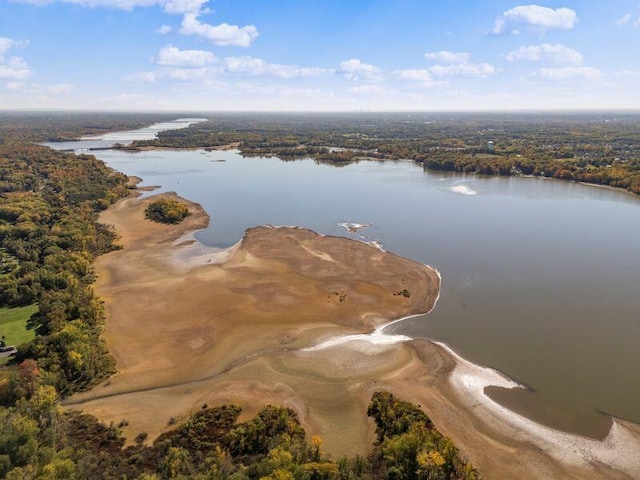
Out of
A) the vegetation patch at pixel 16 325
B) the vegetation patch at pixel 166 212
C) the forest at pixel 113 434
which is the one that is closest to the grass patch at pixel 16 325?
the vegetation patch at pixel 16 325

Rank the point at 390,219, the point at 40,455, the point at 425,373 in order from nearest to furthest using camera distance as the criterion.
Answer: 1. the point at 40,455
2. the point at 425,373
3. the point at 390,219

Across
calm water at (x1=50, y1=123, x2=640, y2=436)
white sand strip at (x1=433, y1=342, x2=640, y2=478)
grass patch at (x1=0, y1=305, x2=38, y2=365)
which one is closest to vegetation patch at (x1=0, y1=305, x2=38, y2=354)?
grass patch at (x1=0, y1=305, x2=38, y2=365)

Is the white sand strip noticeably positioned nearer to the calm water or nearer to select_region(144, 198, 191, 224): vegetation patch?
the calm water

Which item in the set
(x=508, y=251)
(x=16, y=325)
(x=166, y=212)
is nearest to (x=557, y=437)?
(x=508, y=251)

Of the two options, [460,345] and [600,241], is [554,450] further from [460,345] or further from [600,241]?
[600,241]

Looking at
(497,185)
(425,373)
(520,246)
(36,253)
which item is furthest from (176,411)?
(497,185)
